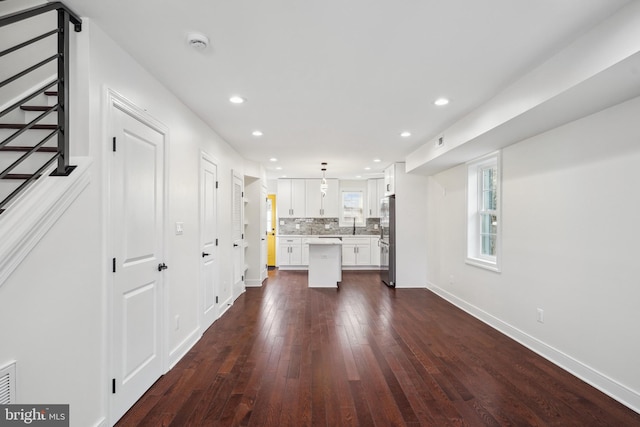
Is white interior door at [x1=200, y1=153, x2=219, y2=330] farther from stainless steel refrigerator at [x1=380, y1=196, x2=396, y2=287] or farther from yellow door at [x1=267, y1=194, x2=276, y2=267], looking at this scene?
yellow door at [x1=267, y1=194, x2=276, y2=267]

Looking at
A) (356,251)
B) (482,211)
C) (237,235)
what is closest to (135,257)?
(237,235)

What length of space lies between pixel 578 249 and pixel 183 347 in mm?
3871

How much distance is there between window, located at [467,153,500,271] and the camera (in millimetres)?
4191

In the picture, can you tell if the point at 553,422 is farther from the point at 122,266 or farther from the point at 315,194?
the point at 315,194

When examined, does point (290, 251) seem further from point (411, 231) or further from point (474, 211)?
point (474, 211)

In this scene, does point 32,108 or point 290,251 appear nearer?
point 32,108

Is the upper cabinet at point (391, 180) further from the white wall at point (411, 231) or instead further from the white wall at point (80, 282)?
the white wall at point (80, 282)

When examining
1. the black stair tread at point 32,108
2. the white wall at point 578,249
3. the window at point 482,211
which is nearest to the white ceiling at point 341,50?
the black stair tread at point 32,108

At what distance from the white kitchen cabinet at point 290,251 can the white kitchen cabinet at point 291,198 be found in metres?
0.71

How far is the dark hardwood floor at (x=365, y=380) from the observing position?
2082 mm

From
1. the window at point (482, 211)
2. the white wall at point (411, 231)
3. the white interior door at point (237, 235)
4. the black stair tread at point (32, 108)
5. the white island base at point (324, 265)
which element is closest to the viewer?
the black stair tread at point (32, 108)

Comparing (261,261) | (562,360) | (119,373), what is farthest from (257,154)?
(562,360)

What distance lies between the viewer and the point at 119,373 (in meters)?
2.03

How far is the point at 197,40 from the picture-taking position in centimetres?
198
